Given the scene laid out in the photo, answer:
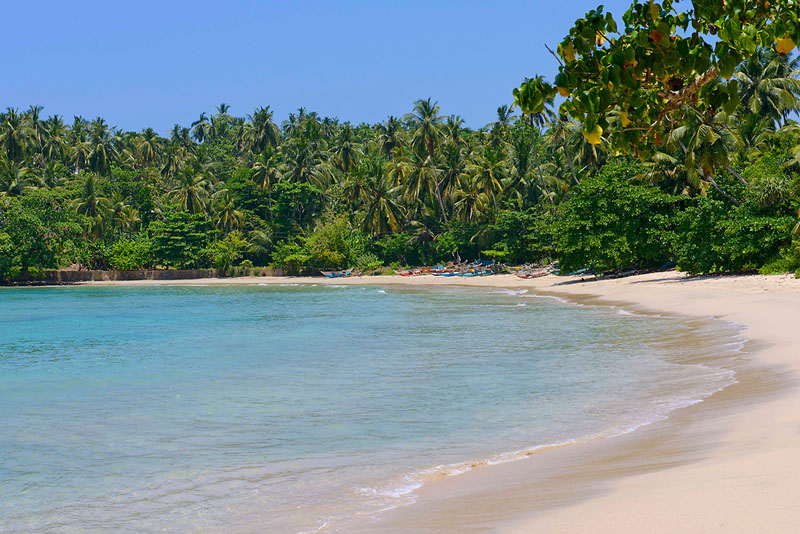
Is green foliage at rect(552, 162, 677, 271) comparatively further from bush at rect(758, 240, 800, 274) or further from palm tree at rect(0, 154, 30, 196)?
palm tree at rect(0, 154, 30, 196)

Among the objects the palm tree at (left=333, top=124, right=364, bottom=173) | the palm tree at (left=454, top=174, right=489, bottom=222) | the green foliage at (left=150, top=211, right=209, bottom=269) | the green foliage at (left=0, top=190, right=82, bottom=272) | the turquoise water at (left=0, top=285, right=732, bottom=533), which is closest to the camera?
the turquoise water at (left=0, top=285, right=732, bottom=533)

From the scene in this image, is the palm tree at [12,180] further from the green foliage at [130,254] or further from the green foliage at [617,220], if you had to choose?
the green foliage at [617,220]

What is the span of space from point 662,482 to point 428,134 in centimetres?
6265

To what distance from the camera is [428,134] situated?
66.6m

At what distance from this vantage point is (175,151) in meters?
88.9

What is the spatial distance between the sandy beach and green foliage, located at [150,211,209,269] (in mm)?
65151

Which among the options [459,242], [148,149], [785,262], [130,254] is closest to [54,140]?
[148,149]

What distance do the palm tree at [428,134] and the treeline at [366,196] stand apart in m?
0.14

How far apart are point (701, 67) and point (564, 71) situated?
721mm

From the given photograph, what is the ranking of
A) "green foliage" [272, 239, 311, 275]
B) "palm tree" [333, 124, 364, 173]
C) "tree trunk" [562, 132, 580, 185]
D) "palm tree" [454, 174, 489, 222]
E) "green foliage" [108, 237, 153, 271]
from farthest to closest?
"palm tree" [333, 124, 364, 173] < "green foliage" [108, 237, 153, 271] < "green foliage" [272, 239, 311, 275] < "palm tree" [454, 174, 489, 222] < "tree trunk" [562, 132, 580, 185]

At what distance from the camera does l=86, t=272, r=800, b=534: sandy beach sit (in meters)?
Result: 4.55

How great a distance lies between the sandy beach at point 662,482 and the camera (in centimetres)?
455

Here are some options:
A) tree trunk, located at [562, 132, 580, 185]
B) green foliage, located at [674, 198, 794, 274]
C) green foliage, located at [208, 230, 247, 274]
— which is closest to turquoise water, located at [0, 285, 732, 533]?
green foliage, located at [674, 198, 794, 274]

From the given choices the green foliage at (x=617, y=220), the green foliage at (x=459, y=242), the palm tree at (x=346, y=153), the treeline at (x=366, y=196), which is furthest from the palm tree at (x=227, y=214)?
the green foliage at (x=617, y=220)
